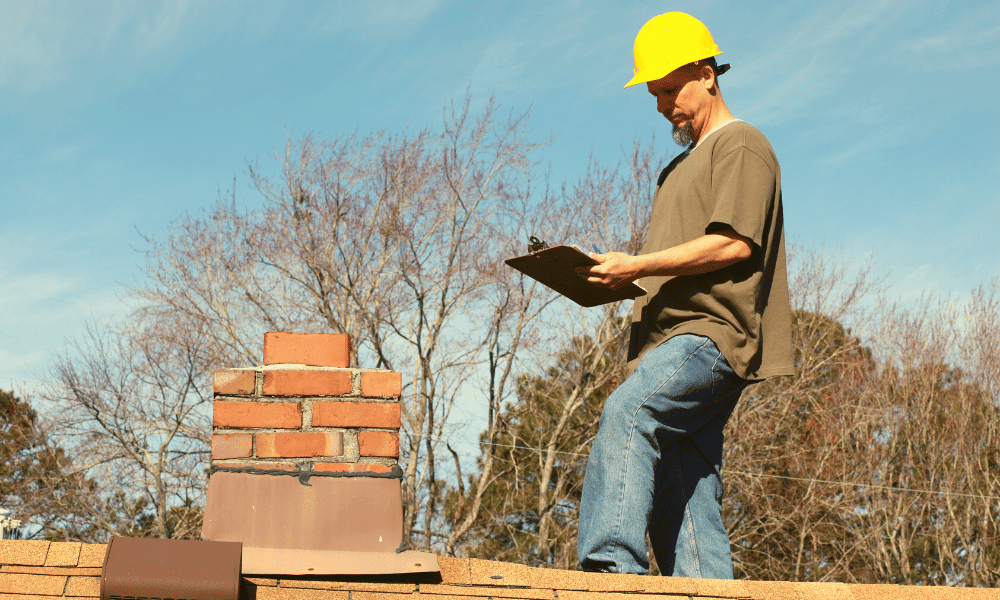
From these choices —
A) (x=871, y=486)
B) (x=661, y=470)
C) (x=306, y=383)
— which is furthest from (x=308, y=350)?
(x=871, y=486)

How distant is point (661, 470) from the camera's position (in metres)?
2.50

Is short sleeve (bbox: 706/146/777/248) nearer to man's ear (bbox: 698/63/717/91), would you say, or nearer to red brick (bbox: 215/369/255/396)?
man's ear (bbox: 698/63/717/91)

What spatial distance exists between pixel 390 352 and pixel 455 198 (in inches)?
128

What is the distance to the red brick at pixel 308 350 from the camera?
2.55m

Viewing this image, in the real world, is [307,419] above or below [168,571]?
above

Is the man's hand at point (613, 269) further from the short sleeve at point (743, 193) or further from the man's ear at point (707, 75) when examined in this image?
the man's ear at point (707, 75)

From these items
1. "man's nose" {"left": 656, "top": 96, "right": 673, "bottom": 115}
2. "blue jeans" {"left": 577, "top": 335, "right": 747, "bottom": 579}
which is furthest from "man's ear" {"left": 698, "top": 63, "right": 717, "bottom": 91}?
"blue jeans" {"left": 577, "top": 335, "right": 747, "bottom": 579}

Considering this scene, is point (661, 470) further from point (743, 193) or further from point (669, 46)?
point (669, 46)

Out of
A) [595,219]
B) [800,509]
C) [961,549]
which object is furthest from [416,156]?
[961,549]

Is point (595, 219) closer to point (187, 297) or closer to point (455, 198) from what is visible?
point (455, 198)

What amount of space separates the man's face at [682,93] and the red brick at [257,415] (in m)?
1.38

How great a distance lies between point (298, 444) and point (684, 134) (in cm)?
145

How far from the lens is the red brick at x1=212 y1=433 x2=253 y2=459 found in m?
2.38

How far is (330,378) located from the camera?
97.2 inches
